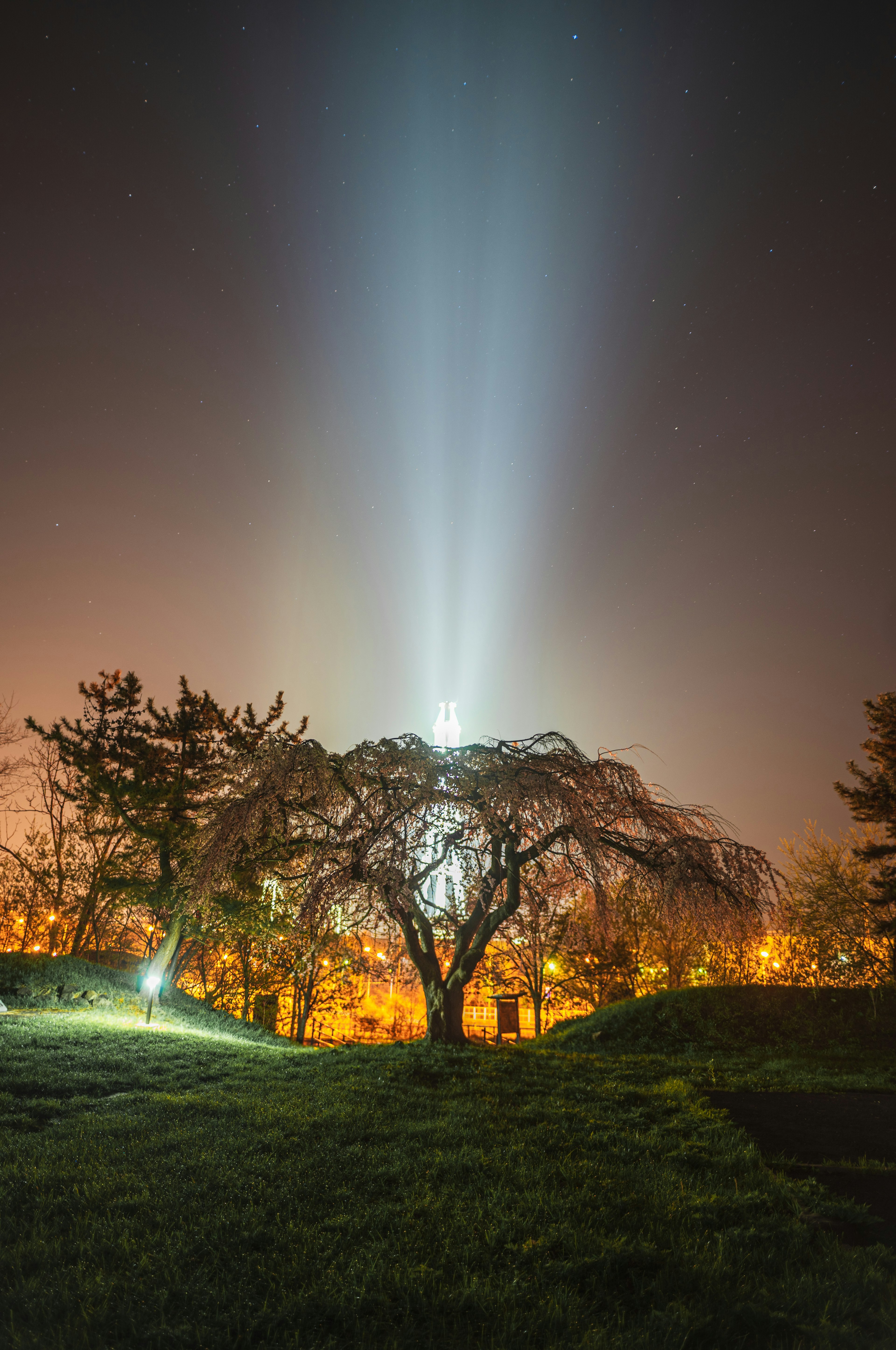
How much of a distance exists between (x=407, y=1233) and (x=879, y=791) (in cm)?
2573

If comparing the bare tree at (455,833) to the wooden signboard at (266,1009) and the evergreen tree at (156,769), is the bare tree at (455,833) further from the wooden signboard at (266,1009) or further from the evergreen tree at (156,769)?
the wooden signboard at (266,1009)

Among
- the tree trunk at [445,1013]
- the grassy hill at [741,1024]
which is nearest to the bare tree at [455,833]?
the tree trunk at [445,1013]

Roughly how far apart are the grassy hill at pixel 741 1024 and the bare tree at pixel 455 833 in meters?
Answer: 5.51

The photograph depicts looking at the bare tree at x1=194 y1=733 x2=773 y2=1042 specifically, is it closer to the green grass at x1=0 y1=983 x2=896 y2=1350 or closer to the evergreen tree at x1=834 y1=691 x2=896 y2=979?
the green grass at x1=0 y1=983 x2=896 y2=1350

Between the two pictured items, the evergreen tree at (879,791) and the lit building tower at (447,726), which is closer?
the evergreen tree at (879,791)

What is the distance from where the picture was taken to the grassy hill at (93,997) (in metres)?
15.6

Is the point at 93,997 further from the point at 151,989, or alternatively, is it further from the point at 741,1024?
the point at 741,1024

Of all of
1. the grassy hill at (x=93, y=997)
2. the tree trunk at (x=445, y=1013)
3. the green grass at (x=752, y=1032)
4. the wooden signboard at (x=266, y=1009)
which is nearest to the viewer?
the tree trunk at (x=445, y=1013)

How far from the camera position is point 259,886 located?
18.6 m

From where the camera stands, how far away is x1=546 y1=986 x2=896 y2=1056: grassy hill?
50.6 ft

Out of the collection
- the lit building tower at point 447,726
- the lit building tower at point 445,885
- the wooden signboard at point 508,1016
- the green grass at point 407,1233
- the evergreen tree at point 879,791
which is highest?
the lit building tower at point 447,726

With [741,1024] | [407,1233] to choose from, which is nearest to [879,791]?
[741,1024]

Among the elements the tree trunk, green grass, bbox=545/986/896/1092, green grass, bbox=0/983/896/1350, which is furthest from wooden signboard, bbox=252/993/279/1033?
green grass, bbox=0/983/896/1350

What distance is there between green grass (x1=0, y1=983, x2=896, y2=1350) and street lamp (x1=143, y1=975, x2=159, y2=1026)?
776 cm
